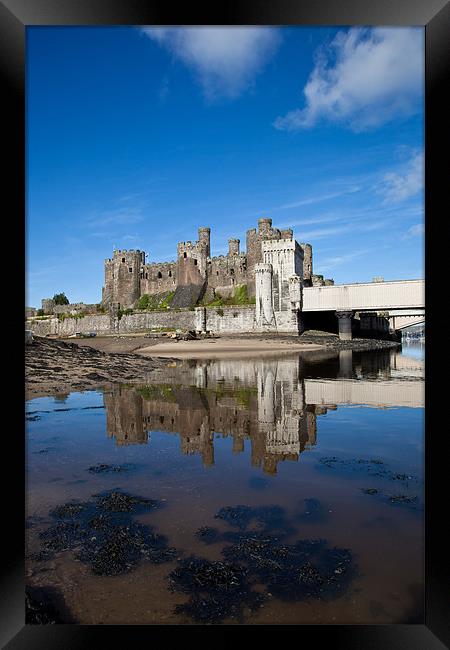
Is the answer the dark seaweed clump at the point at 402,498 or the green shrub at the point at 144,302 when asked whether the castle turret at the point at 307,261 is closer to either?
the green shrub at the point at 144,302

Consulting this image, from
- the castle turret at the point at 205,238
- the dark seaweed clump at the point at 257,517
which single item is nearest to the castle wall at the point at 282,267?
the castle turret at the point at 205,238

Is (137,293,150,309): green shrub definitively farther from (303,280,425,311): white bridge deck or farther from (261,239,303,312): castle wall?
(303,280,425,311): white bridge deck

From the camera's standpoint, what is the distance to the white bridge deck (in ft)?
138

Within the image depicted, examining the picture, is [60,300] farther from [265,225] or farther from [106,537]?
[106,537]

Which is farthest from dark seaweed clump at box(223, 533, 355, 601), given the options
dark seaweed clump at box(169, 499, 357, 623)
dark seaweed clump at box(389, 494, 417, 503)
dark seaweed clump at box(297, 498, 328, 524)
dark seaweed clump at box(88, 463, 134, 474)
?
dark seaweed clump at box(88, 463, 134, 474)

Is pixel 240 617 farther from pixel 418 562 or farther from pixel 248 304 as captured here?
pixel 248 304

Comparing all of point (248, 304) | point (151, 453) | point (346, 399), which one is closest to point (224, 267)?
point (248, 304)

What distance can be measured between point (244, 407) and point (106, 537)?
5422 mm

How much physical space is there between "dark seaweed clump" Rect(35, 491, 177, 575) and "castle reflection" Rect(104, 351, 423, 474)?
161 centimetres

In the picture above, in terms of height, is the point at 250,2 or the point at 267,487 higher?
the point at 250,2

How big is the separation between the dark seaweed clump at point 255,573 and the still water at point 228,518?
0.01 meters
